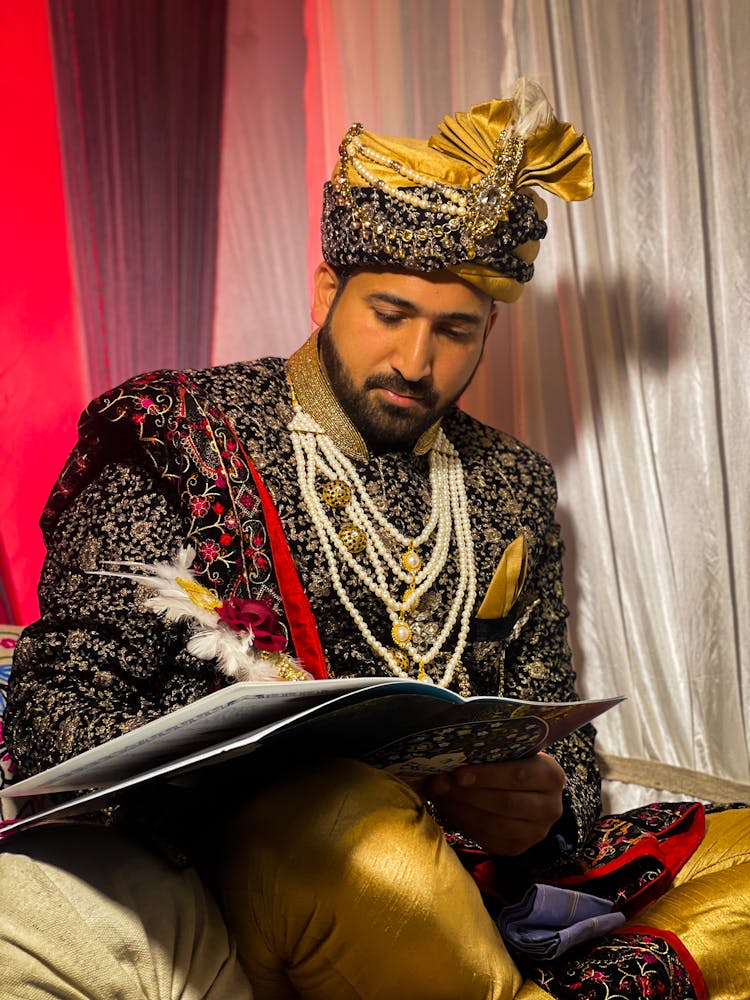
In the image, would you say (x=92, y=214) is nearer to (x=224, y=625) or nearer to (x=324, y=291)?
(x=324, y=291)

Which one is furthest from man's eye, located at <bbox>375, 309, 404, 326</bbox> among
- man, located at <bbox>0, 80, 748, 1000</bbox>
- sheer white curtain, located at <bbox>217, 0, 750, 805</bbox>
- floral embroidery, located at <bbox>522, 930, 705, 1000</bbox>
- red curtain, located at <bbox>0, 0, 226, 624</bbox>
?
floral embroidery, located at <bbox>522, 930, 705, 1000</bbox>

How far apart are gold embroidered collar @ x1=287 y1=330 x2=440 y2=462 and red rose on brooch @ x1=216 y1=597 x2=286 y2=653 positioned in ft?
1.22

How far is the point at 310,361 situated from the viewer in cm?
161

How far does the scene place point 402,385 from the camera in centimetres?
154

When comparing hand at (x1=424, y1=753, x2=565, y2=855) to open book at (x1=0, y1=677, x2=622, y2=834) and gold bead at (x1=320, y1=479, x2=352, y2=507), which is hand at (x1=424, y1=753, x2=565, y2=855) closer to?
open book at (x1=0, y1=677, x2=622, y2=834)

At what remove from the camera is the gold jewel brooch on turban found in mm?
1505

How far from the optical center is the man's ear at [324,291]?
1.63 meters

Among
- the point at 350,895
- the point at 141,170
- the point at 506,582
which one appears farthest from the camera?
the point at 141,170

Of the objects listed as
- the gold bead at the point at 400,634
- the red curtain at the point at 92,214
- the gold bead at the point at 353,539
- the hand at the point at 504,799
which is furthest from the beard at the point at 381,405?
the red curtain at the point at 92,214

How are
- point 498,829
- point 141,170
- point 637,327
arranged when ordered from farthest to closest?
point 141,170
point 637,327
point 498,829

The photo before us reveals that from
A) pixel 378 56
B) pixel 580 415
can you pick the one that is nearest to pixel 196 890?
pixel 580 415

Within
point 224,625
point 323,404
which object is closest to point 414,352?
point 323,404

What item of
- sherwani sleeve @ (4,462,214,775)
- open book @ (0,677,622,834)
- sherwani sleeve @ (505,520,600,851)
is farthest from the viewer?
sherwani sleeve @ (505,520,600,851)

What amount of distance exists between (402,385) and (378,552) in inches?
8.8
